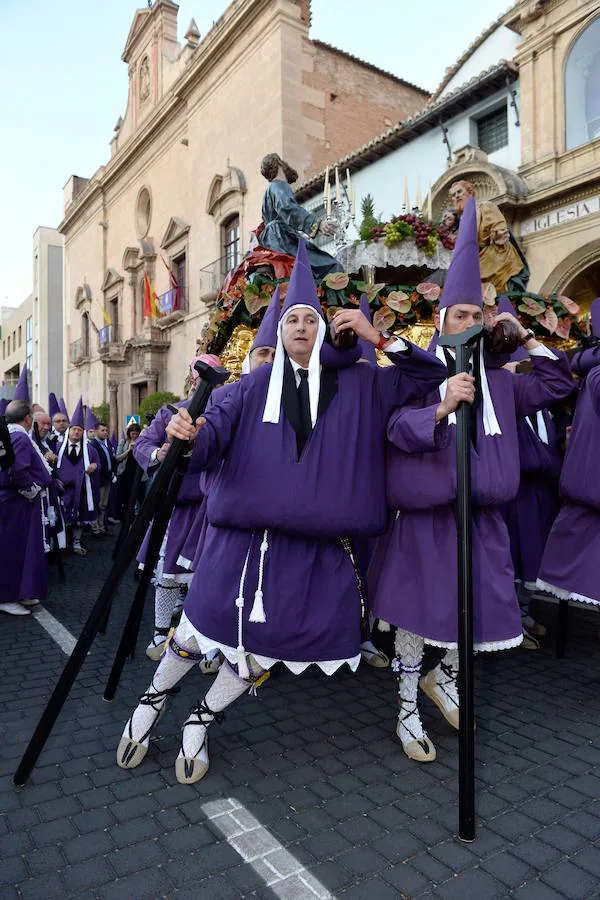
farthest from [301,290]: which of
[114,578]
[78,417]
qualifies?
[78,417]

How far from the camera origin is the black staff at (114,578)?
2.60 meters

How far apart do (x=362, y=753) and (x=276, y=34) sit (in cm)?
2108

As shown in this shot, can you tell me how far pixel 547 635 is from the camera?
5008 millimetres

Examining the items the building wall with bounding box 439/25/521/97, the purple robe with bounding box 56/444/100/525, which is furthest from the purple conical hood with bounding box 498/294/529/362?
the building wall with bounding box 439/25/521/97

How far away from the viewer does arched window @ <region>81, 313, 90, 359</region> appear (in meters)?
33.8

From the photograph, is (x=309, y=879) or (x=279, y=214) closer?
(x=309, y=879)

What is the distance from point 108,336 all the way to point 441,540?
2907cm

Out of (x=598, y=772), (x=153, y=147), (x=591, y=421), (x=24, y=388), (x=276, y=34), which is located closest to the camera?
(x=598, y=772)

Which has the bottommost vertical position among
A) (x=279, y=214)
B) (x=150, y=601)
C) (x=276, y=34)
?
(x=150, y=601)

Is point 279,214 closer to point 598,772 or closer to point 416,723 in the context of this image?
point 416,723

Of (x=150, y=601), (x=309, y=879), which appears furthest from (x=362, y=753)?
(x=150, y=601)

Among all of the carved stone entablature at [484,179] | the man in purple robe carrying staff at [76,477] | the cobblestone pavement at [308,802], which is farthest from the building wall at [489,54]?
the cobblestone pavement at [308,802]

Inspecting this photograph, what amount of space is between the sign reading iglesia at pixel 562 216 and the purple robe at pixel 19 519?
983cm

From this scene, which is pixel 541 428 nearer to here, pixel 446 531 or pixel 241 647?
pixel 446 531
